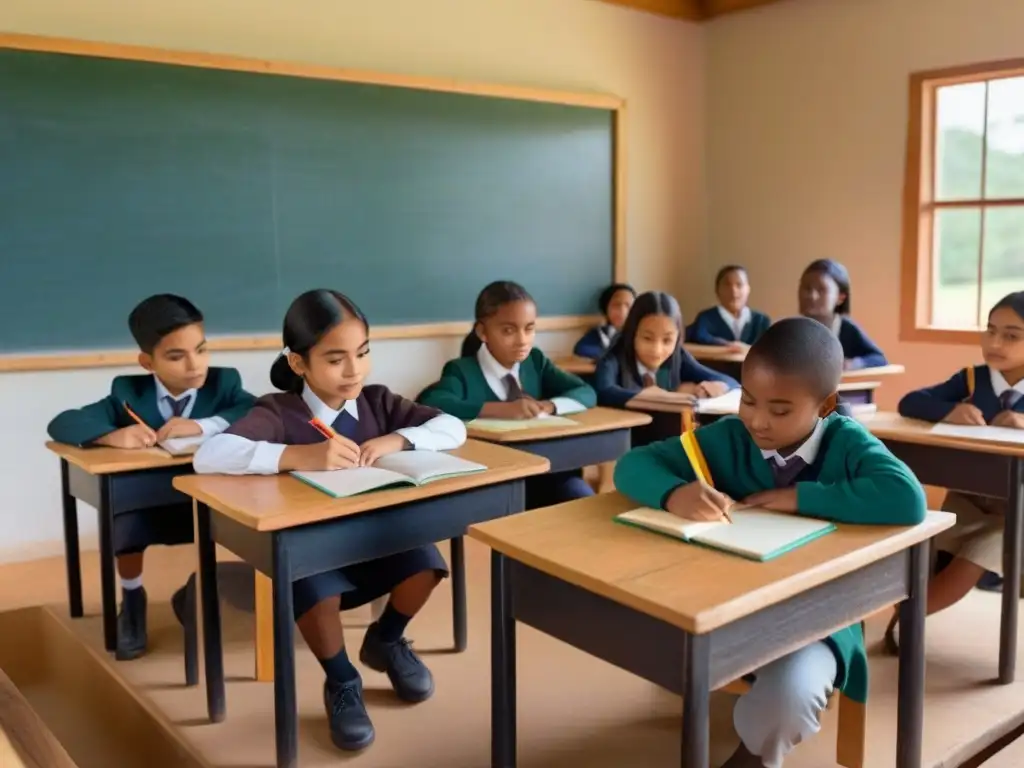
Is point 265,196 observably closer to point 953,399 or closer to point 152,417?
point 152,417

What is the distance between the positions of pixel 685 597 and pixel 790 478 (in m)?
0.55

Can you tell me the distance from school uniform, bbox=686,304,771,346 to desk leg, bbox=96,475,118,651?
338cm

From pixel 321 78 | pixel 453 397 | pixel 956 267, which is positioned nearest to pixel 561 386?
pixel 453 397

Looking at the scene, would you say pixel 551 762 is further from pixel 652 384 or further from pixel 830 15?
pixel 830 15

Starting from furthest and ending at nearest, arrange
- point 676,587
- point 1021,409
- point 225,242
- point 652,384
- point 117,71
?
point 225,242 → point 117,71 → point 652,384 → point 1021,409 → point 676,587

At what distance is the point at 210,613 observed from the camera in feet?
7.13

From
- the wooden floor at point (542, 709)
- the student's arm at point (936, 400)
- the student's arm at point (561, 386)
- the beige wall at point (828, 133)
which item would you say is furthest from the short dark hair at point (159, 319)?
the beige wall at point (828, 133)

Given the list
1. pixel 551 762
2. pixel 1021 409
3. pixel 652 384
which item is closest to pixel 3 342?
pixel 652 384

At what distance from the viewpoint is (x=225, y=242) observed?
4125 millimetres

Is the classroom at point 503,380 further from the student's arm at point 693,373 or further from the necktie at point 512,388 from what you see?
the student's arm at point 693,373

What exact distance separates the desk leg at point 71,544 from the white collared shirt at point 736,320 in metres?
3.50

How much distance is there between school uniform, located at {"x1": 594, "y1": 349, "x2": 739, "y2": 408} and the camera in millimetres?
3359

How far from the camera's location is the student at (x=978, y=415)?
2523 millimetres

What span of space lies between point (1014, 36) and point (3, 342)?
487 centimetres
